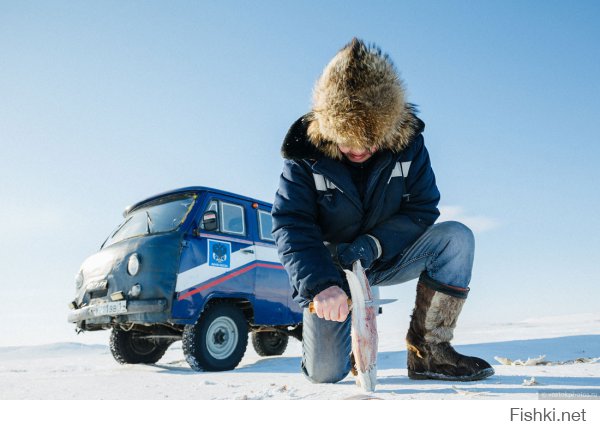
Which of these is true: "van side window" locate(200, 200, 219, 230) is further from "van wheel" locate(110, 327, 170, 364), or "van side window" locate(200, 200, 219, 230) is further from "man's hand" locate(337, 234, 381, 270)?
"man's hand" locate(337, 234, 381, 270)

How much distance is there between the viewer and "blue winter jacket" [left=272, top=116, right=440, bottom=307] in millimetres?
2414

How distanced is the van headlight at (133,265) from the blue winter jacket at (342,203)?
2469 mm

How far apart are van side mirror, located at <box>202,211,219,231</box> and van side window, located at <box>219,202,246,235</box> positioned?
0.25m

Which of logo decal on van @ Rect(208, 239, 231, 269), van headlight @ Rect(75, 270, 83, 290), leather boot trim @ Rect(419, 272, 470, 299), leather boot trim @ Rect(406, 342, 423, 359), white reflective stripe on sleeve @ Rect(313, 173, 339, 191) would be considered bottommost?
leather boot trim @ Rect(406, 342, 423, 359)

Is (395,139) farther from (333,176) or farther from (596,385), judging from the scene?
(596,385)

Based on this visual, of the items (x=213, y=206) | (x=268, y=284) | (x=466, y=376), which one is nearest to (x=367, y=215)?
(x=466, y=376)

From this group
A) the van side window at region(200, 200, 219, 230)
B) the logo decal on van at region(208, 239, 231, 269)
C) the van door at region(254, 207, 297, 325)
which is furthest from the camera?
the van door at region(254, 207, 297, 325)

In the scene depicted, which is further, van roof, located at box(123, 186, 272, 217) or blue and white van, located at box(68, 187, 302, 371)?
van roof, located at box(123, 186, 272, 217)

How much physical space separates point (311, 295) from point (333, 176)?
0.62 metres

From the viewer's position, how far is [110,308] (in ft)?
14.7

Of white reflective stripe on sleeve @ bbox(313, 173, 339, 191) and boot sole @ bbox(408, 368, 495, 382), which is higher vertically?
white reflective stripe on sleeve @ bbox(313, 173, 339, 191)

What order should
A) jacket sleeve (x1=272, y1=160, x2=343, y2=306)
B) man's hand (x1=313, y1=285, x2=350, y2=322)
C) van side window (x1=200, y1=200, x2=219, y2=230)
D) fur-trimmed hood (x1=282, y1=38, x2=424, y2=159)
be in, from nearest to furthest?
man's hand (x1=313, y1=285, x2=350, y2=322) → jacket sleeve (x1=272, y1=160, x2=343, y2=306) → fur-trimmed hood (x1=282, y1=38, x2=424, y2=159) → van side window (x1=200, y1=200, x2=219, y2=230)

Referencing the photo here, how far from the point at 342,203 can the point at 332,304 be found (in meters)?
0.64

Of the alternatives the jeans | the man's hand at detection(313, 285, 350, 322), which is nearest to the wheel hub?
the jeans
